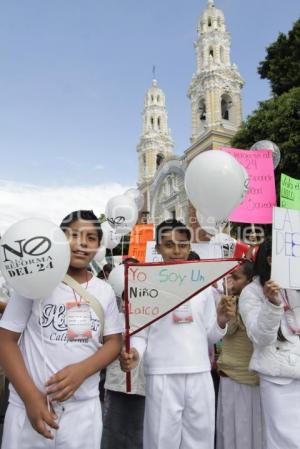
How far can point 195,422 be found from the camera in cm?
205

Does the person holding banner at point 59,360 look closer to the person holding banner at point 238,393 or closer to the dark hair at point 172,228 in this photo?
the dark hair at point 172,228

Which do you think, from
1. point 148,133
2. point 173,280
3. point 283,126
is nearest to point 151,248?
point 173,280

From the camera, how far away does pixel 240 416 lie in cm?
270

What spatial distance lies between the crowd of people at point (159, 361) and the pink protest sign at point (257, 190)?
109 cm

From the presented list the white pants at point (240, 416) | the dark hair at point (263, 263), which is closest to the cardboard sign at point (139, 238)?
the white pants at point (240, 416)

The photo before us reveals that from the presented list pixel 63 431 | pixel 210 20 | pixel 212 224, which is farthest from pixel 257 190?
pixel 210 20

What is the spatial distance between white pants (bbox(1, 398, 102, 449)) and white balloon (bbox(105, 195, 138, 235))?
138 inches

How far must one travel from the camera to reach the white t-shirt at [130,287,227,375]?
6.88 feet

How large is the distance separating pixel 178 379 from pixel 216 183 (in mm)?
1355

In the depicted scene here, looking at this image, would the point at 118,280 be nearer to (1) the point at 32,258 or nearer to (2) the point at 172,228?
(2) the point at 172,228

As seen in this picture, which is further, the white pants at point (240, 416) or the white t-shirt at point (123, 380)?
the white t-shirt at point (123, 380)

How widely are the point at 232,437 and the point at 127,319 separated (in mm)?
1518

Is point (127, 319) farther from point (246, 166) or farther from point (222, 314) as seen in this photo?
point (246, 166)

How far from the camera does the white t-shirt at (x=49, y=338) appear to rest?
169cm
